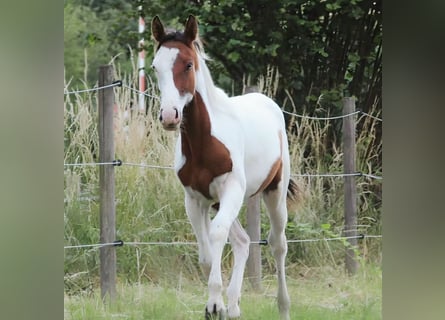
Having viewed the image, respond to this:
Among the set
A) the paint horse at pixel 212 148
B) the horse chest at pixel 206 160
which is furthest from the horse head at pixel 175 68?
the horse chest at pixel 206 160

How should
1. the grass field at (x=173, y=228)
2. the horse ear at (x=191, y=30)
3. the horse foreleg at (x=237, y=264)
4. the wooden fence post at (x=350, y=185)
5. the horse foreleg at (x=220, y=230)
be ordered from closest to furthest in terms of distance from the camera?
the horse foreleg at (x=220, y=230) < the horse ear at (x=191, y=30) < the horse foreleg at (x=237, y=264) < the grass field at (x=173, y=228) < the wooden fence post at (x=350, y=185)

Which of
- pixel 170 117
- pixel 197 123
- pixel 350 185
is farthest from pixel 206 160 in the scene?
pixel 350 185

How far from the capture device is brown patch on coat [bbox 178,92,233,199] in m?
3.90

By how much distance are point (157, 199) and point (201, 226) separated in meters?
0.33

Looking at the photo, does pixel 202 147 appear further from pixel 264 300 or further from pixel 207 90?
pixel 264 300

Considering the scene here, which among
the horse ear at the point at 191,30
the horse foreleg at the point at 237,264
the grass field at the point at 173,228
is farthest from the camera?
the grass field at the point at 173,228

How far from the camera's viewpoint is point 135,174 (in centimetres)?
423

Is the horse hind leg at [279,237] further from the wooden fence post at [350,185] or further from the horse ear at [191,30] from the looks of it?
the horse ear at [191,30]

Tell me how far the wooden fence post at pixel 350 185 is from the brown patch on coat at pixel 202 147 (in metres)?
0.80

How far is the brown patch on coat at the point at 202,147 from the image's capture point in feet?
12.8

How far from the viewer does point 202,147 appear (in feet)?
12.8
